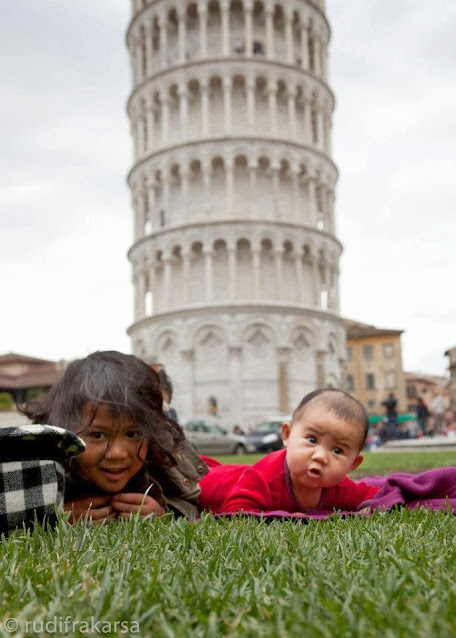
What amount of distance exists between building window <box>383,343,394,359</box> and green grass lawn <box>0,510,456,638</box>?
211 feet

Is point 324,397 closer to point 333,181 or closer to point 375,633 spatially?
point 375,633

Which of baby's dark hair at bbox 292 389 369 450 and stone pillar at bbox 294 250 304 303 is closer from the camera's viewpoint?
baby's dark hair at bbox 292 389 369 450

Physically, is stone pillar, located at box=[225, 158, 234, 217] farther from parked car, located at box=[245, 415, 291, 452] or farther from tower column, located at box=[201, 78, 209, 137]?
parked car, located at box=[245, 415, 291, 452]

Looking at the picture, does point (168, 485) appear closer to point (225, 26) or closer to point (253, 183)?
point (253, 183)

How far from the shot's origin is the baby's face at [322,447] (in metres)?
3.18

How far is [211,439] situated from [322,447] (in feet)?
65.7

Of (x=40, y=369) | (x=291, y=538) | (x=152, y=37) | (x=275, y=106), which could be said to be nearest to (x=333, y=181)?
(x=275, y=106)

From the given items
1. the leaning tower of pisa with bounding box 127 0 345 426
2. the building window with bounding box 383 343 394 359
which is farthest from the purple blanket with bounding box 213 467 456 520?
the building window with bounding box 383 343 394 359

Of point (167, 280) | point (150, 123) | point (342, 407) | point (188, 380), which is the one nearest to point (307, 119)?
point (150, 123)

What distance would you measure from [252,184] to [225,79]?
17.6 ft

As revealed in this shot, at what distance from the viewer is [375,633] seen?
109 centimetres

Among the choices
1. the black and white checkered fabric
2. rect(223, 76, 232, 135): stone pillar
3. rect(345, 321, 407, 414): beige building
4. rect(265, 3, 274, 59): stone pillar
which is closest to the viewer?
the black and white checkered fabric

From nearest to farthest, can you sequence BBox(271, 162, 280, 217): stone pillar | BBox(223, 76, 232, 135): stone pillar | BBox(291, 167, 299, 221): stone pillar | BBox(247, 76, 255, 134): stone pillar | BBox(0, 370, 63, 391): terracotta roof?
BBox(271, 162, 280, 217): stone pillar
BBox(223, 76, 232, 135): stone pillar
BBox(247, 76, 255, 134): stone pillar
BBox(291, 167, 299, 221): stone pillar
BBox(0, 370, 63, 391): terracotta roof

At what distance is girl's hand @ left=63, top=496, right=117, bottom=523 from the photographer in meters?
2.76
